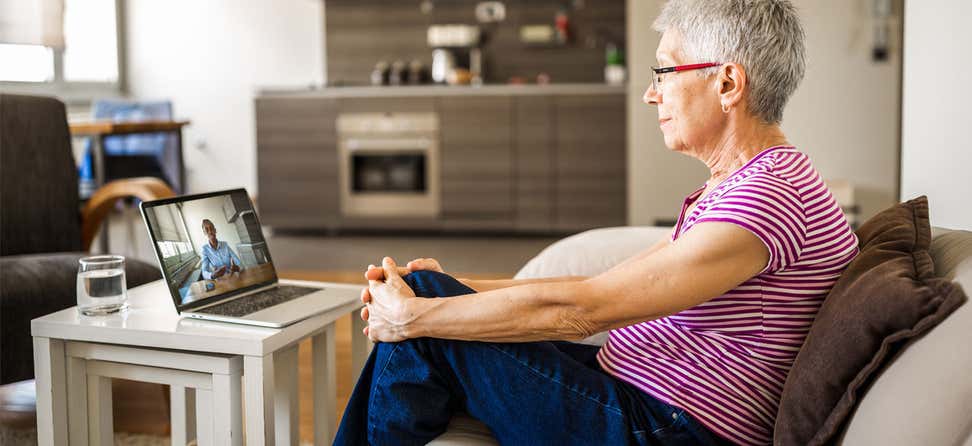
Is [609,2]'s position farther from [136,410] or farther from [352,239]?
[136,410]

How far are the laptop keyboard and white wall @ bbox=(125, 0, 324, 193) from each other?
210 inches

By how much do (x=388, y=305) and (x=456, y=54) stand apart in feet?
18.1

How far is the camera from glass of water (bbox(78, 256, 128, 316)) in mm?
1735

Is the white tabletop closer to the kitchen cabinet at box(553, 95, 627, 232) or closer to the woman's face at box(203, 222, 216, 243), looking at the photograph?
the woman's face at box(203, 222, 216, 243)

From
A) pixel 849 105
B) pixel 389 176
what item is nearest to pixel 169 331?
pixel 849 105

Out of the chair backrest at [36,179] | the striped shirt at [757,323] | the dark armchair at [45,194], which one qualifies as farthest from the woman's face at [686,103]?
the chair backrest at [36,179]

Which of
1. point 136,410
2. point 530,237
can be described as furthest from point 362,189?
point 136,410

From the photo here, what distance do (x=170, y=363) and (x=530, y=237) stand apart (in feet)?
15.3

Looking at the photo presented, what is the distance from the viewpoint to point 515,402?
1.39 meters

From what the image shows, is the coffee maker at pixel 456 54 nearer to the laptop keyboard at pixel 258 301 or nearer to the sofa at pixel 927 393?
the laptop keyboard at pixel 258 301

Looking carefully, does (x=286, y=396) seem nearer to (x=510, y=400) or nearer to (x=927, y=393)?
(x=510, y=400)

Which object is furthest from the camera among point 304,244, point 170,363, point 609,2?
point 609,2

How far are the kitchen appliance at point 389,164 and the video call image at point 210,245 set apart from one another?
4.29m

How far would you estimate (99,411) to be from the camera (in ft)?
5.78
